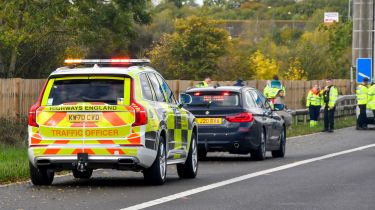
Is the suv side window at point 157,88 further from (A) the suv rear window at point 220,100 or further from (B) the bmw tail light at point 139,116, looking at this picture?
(A) the suv rear window at point 220,100

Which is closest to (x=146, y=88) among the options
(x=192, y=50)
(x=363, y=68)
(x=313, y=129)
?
(x=313, y=129)

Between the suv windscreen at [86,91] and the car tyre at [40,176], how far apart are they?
0.90 metres

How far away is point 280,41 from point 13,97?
12344cm

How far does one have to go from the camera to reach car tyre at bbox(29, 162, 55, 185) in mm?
16734

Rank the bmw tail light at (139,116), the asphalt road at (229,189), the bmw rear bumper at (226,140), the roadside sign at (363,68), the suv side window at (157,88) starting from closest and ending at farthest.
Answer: the asphalt road at (229,189), the bmw tail light at (139,116), the suv side window at (157,88), the bmw rear bumper at (226,140), the roadside sign at (363,68)

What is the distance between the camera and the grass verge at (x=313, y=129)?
36.5 metres

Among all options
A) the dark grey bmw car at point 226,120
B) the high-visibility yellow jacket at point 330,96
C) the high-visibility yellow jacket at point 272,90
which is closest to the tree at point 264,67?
the high-visibility yellow jacket at point 272,90

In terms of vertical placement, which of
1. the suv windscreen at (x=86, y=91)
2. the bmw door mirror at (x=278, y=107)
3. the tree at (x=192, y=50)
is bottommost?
the bmw door mirror at (x=278, y=107)

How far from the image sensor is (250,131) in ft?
76.1

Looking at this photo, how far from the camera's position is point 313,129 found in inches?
1518

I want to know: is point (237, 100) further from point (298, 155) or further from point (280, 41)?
point (280, 41)

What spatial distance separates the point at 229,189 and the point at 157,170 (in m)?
1.04

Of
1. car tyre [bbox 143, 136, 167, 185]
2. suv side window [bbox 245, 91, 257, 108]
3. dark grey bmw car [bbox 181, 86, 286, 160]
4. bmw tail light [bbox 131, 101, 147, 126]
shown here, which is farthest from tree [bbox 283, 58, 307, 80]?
bmw tail light [bbox 131, 101, 147, 126]

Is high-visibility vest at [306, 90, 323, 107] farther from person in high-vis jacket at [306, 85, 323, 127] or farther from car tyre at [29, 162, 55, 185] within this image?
car tyre at [29, 162, 55, 185]
